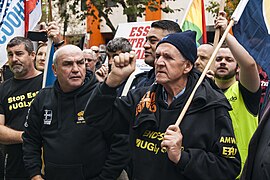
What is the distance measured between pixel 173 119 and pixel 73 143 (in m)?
1.28

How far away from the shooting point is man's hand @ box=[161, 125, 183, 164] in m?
3.29

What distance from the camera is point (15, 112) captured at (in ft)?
18.5

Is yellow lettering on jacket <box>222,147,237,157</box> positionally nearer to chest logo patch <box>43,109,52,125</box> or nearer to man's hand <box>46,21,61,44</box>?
chest logo patch <box>43,109,52,125</box>

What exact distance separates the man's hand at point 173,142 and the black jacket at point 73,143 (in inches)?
51.5

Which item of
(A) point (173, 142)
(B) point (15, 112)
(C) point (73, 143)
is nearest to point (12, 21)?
(B) point (15, 112)

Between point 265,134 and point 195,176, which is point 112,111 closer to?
point 195,176

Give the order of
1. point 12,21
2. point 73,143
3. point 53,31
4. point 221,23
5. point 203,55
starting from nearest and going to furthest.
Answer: point 221,23, point 73,143, point 53,31, point 203,55, point 12,21

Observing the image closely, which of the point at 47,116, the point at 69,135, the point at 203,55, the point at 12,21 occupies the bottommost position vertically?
the point at 69,135

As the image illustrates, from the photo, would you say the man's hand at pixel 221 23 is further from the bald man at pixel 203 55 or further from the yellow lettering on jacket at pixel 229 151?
the bald man at pixel 203 55

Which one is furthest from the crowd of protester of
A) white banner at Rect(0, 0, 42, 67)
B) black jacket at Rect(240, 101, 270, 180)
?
white banner at Rect(0, 0, 42, 67)

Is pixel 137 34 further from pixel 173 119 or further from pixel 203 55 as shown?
pixel 173 119

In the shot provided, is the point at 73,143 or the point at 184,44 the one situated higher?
the point at 184,44

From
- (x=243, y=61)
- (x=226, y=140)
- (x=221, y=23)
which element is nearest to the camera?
(x=226, y=140)

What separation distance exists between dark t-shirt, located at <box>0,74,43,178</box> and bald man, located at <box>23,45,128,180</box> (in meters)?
0.71
